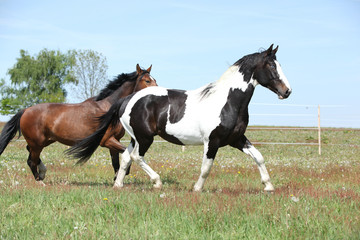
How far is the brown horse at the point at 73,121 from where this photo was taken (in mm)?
7832

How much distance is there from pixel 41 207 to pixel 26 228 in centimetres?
77

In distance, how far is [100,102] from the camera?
26.5 ft

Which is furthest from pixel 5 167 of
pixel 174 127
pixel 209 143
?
pixel 209 143

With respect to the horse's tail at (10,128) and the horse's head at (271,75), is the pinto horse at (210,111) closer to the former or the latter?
the horse's head at (271,75)

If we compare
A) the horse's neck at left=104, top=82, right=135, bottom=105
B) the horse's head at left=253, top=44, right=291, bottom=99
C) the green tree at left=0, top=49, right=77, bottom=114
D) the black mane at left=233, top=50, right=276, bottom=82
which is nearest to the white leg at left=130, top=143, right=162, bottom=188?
the horse's neck at left=104, top=82, right=135, bottom=105

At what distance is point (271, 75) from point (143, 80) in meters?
3.08

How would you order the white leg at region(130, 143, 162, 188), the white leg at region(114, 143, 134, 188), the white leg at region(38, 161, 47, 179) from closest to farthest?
the white leg at region(130, 143, 162, 188) < the white leg at region(114, 143, 134, 188) < the white leg at region(38, 161, 47, 179)

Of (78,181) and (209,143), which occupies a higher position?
(209,143)

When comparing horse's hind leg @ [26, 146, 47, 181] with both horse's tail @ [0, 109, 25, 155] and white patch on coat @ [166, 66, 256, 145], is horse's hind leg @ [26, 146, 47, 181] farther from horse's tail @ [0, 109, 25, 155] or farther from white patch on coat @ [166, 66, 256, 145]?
A: white patch on coat @ [166, 66, 256, 145]

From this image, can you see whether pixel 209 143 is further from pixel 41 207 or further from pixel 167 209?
pixel 41 207

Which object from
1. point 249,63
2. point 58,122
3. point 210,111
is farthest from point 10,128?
point 249,63

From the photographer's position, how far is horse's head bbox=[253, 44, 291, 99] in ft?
20.2

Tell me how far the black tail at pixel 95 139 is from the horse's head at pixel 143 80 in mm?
886

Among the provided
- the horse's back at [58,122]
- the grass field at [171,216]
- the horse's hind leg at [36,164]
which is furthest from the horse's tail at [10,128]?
the grass field at [171,216]
